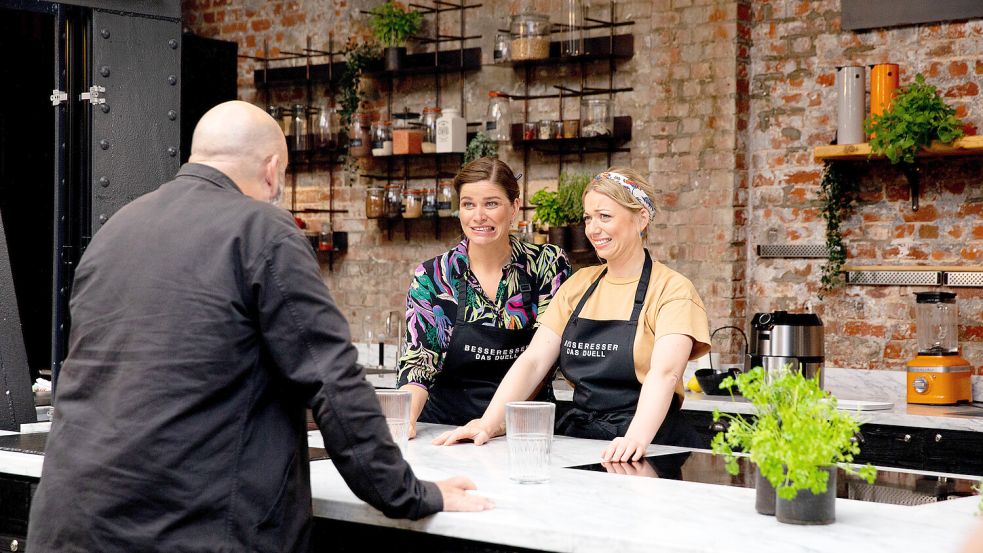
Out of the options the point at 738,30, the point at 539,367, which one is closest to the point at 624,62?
the point at 738,30

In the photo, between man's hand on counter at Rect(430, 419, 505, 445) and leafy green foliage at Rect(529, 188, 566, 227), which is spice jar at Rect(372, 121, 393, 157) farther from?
man's hand on counter at Rect(430, 419, 505, 445)

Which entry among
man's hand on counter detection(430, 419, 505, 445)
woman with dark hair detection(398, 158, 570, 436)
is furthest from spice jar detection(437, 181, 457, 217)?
man's hand on counter detection(430, 419, 505, 445)

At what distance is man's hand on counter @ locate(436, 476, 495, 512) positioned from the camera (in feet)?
6.48

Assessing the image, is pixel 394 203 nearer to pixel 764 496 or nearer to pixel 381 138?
pixel 381 138

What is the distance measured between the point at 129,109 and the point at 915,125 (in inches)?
121

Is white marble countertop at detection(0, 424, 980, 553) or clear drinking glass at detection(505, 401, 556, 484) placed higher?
clear drinking glass at detection(505, 401, 556, 484)

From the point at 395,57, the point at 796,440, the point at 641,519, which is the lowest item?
the point at 641,519

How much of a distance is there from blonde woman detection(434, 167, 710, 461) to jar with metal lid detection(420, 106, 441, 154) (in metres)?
3.24

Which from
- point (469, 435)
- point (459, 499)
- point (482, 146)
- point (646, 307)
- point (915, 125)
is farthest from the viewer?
point (482, 146)

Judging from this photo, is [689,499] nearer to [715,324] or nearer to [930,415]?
[930,415]

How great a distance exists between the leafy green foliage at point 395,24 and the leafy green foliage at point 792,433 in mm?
4768

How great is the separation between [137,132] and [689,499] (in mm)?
1764

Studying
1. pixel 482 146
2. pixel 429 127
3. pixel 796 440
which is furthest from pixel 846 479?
pixel 429 127

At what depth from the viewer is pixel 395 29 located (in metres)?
6.29
